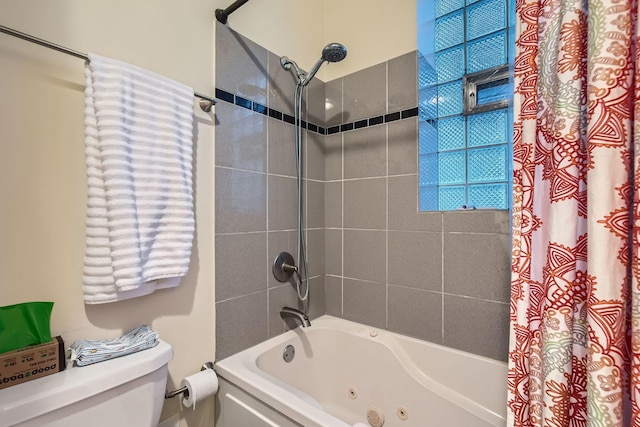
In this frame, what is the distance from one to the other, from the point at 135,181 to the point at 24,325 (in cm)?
48

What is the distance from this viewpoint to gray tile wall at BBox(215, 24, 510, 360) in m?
1.31

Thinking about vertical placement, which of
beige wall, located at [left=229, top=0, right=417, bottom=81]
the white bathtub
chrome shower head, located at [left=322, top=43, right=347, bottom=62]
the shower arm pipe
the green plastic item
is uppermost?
beige wall, located at [left=229, top=0, right=417, bottom=81]

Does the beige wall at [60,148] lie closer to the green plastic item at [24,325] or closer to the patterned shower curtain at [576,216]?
the green plastic item at [24,325]

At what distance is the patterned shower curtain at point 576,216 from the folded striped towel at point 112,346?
1130mm

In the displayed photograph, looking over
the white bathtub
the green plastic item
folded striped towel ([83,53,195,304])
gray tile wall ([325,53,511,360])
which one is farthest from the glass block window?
the green plastic item

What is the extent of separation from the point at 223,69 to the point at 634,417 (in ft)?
5.39

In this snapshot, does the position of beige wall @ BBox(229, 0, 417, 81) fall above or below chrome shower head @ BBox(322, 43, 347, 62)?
above

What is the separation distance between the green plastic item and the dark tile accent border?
3.14 feet

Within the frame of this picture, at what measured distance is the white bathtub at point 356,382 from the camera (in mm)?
1069

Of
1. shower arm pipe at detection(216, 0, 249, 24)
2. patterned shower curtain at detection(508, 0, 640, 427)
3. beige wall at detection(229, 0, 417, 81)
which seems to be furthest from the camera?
beige wall at detection(229, 0, 417, 81)

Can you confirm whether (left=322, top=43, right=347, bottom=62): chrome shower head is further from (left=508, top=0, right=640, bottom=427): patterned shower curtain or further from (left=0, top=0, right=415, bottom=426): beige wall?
(left=508, top=0, right=640, bottom=427): patterned shower curtain

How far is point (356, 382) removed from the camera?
1.54 meters

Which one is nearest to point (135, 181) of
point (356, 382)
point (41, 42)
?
point (41, 42)

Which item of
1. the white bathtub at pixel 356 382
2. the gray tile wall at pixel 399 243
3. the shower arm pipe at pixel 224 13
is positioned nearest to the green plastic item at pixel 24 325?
the white bathtub at pixel 356 382
